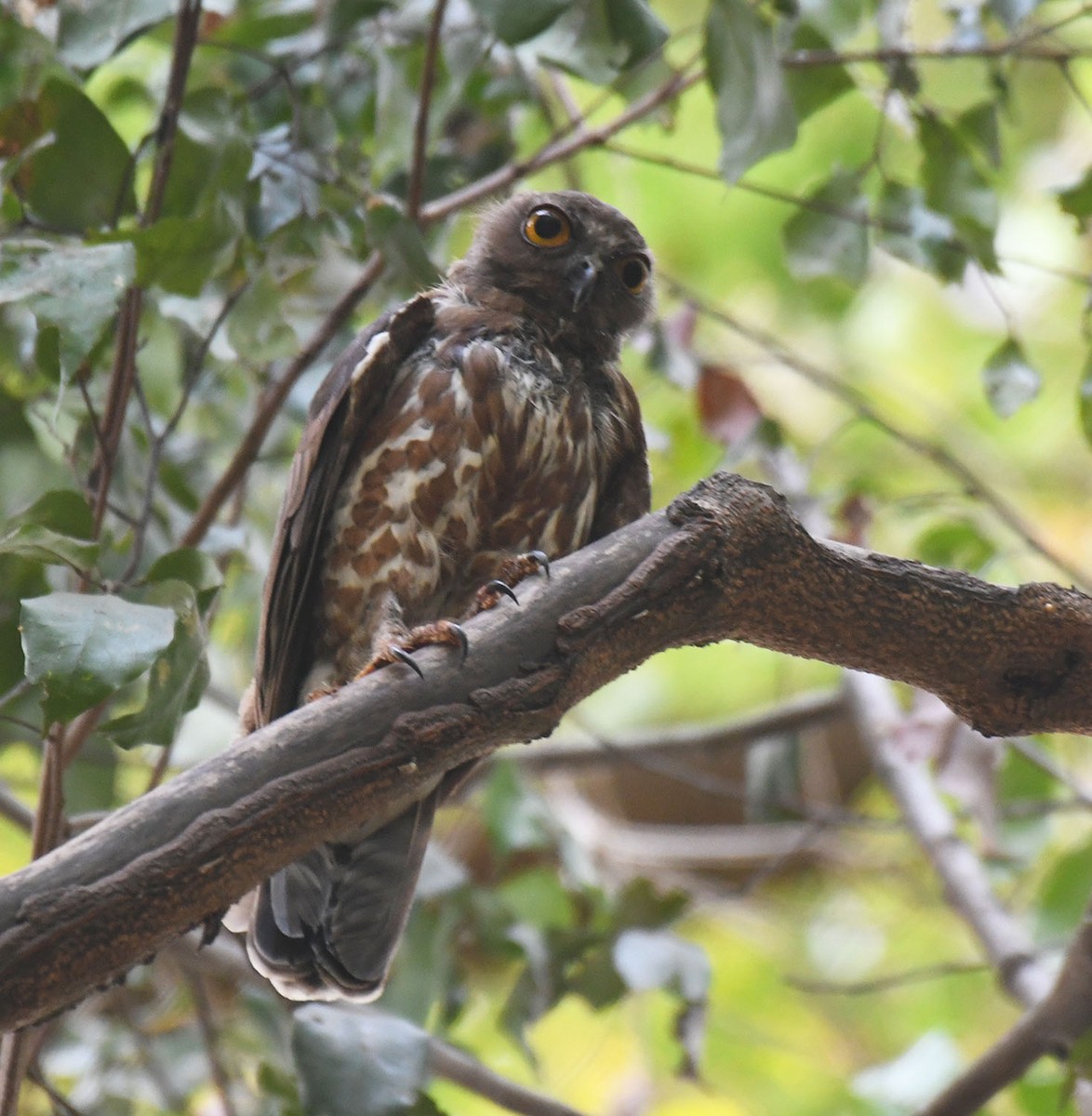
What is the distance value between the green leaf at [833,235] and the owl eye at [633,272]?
0.43m

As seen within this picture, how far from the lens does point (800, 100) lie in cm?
313

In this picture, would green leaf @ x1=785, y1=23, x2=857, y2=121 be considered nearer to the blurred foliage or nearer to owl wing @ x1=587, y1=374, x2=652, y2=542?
the blurred foliage

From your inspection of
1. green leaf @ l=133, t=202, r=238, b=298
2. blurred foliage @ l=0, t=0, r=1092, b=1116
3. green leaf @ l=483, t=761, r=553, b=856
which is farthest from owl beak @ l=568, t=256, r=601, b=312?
green leaf @ l=483, t=761, r=553, b=856

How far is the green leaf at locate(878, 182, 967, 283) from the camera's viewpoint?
304 cm

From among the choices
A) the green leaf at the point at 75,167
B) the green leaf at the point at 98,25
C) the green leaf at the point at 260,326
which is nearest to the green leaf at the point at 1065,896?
the green leaf at the point at 260,326

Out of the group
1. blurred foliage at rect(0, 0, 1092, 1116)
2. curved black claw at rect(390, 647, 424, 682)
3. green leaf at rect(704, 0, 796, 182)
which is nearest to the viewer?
curved black claw at rect(390, 647, 424, 682)

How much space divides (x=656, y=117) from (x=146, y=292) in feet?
4.60

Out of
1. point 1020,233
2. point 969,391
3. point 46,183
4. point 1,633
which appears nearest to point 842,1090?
point 1,633

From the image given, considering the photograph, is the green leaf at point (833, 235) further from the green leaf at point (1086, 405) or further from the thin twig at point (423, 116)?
the thin twig at point (423, 116)

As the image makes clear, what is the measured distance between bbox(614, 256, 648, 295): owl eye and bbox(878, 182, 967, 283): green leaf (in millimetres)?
598

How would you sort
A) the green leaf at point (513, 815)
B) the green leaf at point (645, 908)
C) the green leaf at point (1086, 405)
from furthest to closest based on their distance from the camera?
the green leaf at point (513, 815)
the green leaf at point (645, 908)
the green leaf at point (1086, 405)

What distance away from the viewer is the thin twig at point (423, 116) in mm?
2746

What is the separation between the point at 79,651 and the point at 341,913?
111 centimetres

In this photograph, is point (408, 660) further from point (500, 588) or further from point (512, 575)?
point (512, 575)
